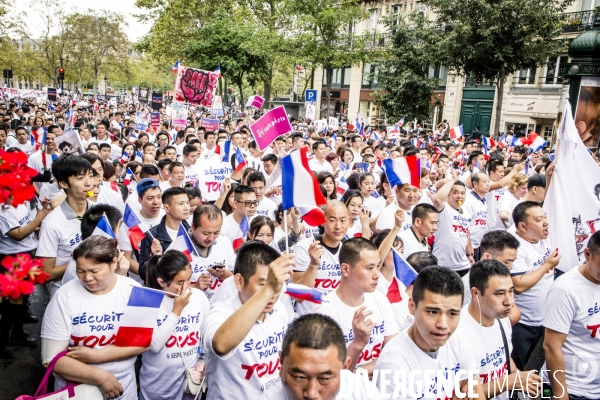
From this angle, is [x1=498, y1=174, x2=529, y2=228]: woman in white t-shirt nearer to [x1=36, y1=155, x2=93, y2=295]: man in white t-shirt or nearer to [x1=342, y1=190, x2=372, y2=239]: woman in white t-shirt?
[x1=342, y1=190, x2=372, y2=239]: woman in white t-shirt

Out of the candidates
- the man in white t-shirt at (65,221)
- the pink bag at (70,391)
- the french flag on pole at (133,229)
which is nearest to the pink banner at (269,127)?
the french flag on pole at (133,229)

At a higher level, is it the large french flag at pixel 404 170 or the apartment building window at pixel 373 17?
the apartment building window at pixel 373 17

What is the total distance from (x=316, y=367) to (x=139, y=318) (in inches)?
58.2

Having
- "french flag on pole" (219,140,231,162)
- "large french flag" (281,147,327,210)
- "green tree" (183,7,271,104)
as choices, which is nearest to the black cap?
"large french flag" (281,147,327,210)

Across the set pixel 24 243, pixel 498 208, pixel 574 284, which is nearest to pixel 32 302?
pixel 24 243

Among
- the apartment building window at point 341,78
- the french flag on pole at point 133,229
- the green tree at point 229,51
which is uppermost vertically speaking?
the apartment building window at point 341,78

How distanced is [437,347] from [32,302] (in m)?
5.86

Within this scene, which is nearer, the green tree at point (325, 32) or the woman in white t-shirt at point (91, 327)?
the woman in white t-shirt at point (91, 327)

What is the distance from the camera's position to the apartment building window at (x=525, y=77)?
2731 cm

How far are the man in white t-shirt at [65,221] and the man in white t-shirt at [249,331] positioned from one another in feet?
6.68

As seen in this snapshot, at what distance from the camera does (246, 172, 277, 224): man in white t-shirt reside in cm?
617

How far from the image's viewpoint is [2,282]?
5.91 feet

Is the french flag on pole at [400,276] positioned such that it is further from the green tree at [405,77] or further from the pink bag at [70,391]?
the green tree at [405,77]

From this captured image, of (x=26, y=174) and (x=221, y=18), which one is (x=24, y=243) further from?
(x=221, y=18)
